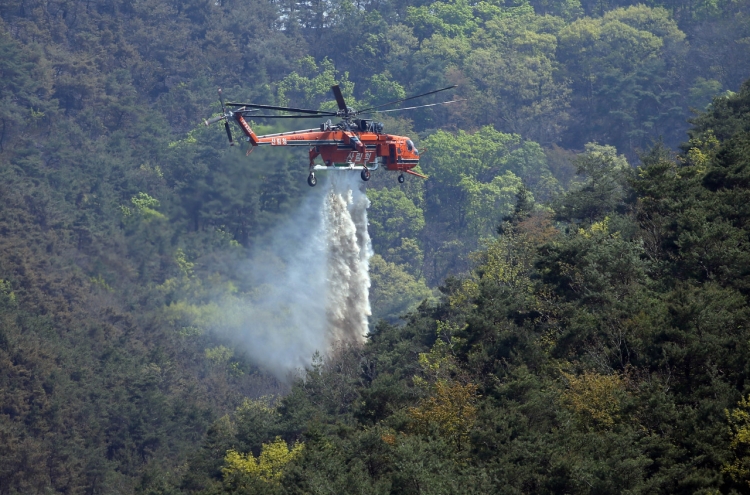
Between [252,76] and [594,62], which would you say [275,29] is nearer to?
[252,76]

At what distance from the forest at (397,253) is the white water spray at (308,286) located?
1.64 ft

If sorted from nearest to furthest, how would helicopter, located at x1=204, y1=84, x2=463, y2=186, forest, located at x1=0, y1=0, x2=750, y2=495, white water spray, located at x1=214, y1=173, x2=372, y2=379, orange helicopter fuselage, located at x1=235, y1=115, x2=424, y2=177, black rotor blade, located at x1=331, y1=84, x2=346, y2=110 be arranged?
forest, located at x1=0, y1=0, x2=750, y2=495, black rotor blade, located at x1=331, y1=84, x2=346, y2=110, helicopter, located at x1=204, y1=84, x2=463, y2=186, orange helicopter fuselage, located at x1=235, y1=115, x2=424, y2=177, white water spray, located at x1=214, y1=173, x2=372, y2=379

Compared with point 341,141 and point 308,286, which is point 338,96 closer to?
point 341,141

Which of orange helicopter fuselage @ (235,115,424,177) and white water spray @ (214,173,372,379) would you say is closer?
orange helicopter fuselage @ (235,115,424,177)

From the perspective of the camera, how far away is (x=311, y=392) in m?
60.8

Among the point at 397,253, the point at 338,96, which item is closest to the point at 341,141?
the point at 338,96

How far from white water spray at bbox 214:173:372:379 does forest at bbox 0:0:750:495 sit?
50 cm

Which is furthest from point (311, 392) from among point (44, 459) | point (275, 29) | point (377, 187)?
point (275, 29)

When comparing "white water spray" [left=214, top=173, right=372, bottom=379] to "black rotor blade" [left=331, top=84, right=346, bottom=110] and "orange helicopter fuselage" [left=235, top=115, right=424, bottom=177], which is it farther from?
"black rotor blade" [left=331, top=84, right=346, bottom=110]

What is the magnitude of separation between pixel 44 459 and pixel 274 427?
19.8 metres

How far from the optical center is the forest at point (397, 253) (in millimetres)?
36812

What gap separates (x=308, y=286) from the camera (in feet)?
294

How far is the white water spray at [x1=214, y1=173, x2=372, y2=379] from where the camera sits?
243 feet

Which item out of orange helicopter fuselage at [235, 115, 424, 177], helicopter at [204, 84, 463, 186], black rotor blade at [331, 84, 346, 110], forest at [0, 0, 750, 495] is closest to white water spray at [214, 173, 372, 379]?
forest at [0, 0, 750, 495]
